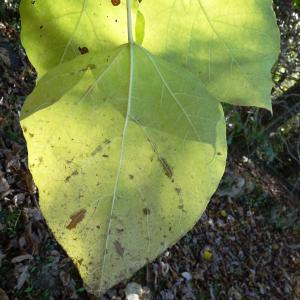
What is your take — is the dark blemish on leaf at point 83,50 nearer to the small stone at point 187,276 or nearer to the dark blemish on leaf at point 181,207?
the dark blemish on leaf at point 181,207

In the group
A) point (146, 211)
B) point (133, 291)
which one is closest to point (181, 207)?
point (146, 211)

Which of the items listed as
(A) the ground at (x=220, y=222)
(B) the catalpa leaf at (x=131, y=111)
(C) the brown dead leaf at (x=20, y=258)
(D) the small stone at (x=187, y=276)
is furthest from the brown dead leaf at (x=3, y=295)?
(B) the catalpa leaf at (x=131, y=111)

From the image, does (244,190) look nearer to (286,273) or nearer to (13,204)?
Result: (286,273)

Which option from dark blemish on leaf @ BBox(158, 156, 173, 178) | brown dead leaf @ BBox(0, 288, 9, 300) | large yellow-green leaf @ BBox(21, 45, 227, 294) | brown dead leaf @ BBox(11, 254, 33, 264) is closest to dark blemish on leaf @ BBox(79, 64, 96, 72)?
large yellow-green leaf @ BBox(21, 45, 227, 294)

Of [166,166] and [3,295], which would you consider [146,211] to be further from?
[3,295]

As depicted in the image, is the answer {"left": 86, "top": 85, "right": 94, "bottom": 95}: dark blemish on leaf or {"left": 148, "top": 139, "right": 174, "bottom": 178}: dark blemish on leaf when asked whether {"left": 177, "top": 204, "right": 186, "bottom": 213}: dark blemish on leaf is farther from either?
{"left": 86, "top": 85, "right": 94, "bottom": 95}: dark blemish on leaf

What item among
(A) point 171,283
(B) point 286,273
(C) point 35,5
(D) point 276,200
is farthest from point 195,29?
(D) point 276,200
